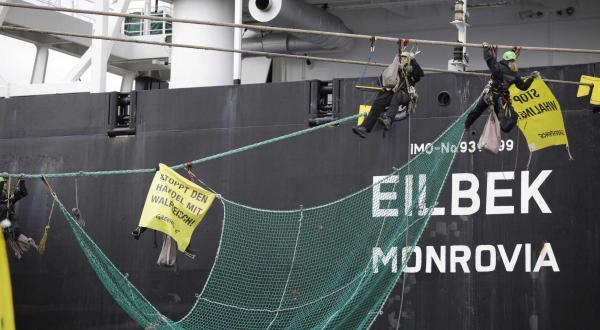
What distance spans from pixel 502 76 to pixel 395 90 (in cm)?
104

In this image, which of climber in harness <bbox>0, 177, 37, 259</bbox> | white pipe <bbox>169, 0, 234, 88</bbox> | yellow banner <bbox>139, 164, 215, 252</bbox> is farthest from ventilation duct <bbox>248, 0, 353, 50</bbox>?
climber in harness <bbox>0, 177, 37, 259</bbox>

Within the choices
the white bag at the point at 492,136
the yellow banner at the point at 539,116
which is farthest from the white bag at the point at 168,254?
the yellow banner at the point at 539,116

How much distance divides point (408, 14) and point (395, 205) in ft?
15.2

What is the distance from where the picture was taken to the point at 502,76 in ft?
33.6

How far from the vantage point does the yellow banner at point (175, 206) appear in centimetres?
1161

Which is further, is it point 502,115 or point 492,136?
point 502,115

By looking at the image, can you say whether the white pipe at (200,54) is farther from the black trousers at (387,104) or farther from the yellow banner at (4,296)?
the black trousers at (387,104)

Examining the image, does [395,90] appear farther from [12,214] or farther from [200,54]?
[200,54]

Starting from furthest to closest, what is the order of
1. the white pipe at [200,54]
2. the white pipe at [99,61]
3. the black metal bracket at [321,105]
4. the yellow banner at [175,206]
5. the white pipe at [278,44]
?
the white pipe at [278,44] → the white pipe at [200,54] → the white pipe at [99,61] → the black metal bracket at [321,105] → the yellow banner at [175,206]

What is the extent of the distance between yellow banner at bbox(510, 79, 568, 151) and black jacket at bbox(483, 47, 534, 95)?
906 mm

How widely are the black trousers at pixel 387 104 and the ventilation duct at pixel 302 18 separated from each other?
4293 millimetres

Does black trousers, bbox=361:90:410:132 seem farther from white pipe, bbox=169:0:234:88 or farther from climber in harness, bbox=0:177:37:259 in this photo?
white pipe, bbox=169:0:234:88

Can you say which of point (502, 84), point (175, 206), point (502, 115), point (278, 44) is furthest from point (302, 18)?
point (502, 84)

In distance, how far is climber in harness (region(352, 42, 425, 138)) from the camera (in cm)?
1055
